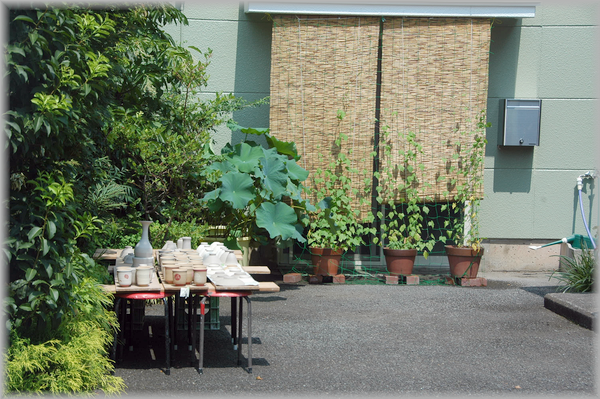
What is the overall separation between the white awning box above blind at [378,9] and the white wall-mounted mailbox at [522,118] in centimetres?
132

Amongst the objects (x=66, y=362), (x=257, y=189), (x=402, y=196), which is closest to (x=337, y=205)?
(x=402, y=196)

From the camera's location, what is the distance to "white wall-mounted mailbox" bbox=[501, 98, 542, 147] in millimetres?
8383

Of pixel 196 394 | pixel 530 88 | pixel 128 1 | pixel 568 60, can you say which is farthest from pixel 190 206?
pixel 568 60

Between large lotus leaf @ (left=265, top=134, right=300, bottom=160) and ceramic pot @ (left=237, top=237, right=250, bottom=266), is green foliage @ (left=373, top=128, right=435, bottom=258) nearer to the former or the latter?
large lotus leaf @ (left=265, top=134, right=300, bottom=160)

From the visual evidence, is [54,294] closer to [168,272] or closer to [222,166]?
[168,272]

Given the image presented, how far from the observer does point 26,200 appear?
3273 millimetres

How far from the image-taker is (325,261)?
7719 mm

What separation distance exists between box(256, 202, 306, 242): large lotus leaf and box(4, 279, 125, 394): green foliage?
3297 mm

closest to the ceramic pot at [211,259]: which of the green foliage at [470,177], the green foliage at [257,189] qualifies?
the green foliage at [257,189]

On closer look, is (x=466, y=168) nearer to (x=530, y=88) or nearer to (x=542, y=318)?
(x=530, y=88)

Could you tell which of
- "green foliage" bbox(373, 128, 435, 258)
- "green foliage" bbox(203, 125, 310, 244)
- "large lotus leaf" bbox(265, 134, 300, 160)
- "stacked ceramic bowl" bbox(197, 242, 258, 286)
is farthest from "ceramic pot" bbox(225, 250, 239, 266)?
"green foliage" bbox(373, 128, 435, 258)

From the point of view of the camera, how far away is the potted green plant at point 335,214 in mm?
7730

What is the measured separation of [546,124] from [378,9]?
9.81 ft

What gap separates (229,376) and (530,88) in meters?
6.60
